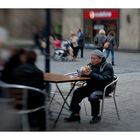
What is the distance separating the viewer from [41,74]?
14.2 feet

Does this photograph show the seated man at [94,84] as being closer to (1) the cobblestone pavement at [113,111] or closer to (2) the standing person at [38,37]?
(1) the cobblestone pavement at [113,111]

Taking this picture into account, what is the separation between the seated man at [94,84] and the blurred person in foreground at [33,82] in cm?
94

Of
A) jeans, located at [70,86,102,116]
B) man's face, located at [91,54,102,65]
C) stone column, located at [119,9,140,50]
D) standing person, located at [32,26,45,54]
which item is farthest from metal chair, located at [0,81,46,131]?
jeans, located at [70,86,102,116]

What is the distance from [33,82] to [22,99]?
448 millimetres

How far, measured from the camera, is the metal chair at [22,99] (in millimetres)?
3700

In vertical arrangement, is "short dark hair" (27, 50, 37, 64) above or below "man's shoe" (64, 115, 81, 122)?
above

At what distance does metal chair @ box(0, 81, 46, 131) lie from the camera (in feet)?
12.1

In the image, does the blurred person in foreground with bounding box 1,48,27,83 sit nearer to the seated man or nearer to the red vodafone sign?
the red vodafone sign

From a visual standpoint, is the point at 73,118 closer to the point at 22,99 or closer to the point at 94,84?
the point at 94,84

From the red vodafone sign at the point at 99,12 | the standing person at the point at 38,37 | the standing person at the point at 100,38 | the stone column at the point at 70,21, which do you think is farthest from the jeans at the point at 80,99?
the standing person at the point at 38,37
